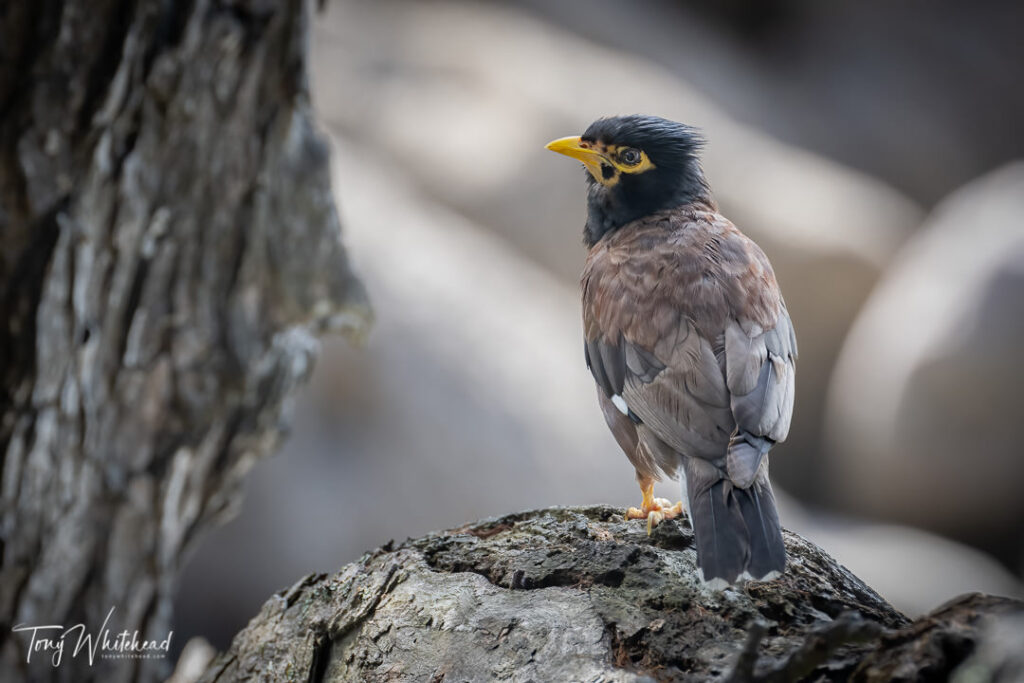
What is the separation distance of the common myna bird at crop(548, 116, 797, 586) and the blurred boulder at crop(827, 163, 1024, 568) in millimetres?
3199

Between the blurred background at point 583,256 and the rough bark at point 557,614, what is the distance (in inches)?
113

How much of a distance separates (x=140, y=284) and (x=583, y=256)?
4.04 m

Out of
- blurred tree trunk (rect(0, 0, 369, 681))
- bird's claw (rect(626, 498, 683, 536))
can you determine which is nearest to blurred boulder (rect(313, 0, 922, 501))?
blurred tree trunk (rect(0, 0, 369, 681))

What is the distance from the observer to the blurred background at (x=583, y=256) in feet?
15.4

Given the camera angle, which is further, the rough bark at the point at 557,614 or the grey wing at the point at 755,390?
the grey wing at the point at 755,390

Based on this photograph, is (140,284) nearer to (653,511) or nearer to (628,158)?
(628,158)

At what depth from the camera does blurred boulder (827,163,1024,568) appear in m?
4.84

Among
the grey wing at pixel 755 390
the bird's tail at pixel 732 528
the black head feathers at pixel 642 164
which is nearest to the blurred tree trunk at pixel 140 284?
the black head feathers at pixel 642 164

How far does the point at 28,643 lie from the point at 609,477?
9.78 ft

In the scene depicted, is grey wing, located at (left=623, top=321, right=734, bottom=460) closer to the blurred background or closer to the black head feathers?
the black head feathers

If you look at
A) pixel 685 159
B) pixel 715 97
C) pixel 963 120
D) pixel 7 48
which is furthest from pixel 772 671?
pixel 963 120

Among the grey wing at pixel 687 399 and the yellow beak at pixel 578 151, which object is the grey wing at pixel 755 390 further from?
the yellow beak at pixel 578 151

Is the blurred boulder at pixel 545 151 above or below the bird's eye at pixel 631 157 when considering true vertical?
above

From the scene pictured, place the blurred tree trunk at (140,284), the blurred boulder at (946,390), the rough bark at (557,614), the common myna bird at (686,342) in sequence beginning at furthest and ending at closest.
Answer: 1. the blurred boulder at (946,390)
2. the blurred tree trunk at (140,284)
3. the common myna bird at (686,342)
4. the rough bark at (557,614)
